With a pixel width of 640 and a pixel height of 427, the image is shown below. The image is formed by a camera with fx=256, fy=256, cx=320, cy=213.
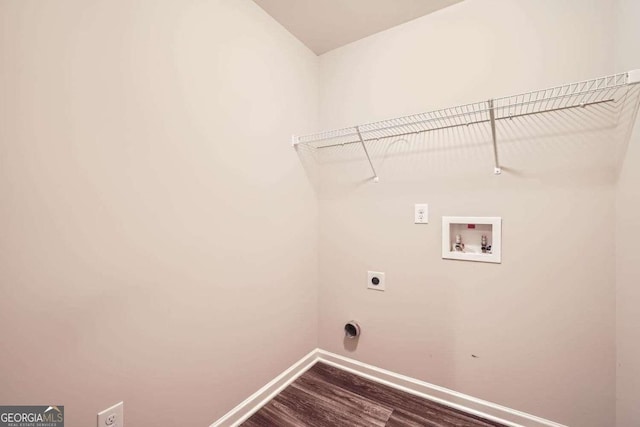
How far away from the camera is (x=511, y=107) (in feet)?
4.57

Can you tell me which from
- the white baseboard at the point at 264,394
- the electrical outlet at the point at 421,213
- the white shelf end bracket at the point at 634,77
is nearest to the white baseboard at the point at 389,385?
the white baseboard at the point at 264,394

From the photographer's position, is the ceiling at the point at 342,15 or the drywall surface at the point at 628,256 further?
the ceiling at the point at 342,15

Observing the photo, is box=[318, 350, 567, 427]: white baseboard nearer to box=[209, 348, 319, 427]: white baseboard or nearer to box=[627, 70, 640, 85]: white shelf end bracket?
box=[209, 348, 319, 427]: white baseboard

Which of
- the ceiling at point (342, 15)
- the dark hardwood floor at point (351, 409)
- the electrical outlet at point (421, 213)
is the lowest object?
the dark hardwood floor at point (351, 409)

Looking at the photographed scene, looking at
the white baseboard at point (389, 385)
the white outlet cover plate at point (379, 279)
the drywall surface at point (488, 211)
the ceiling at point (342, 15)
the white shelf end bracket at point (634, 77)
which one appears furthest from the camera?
the white outlet cover plate at point (379, 279)

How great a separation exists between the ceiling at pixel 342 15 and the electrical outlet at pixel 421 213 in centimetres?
123

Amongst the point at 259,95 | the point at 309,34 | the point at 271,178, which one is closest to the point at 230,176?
the point at 271,178

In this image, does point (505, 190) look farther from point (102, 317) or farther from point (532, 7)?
point (102, 317)

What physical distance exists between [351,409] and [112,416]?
1.20 metres

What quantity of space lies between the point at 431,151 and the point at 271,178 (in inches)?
41.5

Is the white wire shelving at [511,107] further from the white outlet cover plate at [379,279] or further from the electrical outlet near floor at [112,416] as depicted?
the electrical outlet near floor at [112,416]

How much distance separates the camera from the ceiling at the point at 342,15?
1.57 m

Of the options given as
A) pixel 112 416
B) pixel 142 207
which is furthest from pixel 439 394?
pixel 142 207

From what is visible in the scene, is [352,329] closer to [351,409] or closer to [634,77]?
[351,409]
